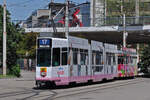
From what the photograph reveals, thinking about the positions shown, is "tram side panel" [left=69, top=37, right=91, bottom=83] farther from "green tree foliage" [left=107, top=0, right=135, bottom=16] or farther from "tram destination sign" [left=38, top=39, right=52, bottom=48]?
"green tree foliage" [left=107, top=0, right=135, bottom=16]

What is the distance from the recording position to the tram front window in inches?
830

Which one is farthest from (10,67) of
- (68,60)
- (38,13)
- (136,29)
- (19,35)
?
(38,13)

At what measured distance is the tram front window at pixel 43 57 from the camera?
21.1 metres

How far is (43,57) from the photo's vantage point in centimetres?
2127

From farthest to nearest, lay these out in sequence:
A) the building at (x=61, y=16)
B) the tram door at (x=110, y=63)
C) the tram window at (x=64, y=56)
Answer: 1. the building at (x=61, y=16)
2. the tram door at (x=110, y=63)
3. the tram window at (x=64, y=56)

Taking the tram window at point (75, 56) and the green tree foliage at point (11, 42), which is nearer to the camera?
the tram window at point (75, 56)

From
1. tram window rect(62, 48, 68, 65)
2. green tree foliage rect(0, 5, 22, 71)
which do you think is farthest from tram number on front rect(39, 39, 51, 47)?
green tree foliage rect(0, 5, 22, 71)

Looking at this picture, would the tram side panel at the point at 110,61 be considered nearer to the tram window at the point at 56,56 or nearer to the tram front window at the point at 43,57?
the tram window at the point at 56,56

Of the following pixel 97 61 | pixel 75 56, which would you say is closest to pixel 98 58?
pixel 97 61

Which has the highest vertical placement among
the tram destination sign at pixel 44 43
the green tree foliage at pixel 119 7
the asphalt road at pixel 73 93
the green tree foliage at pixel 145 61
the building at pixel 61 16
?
the green tree foliage at pixel 119 7

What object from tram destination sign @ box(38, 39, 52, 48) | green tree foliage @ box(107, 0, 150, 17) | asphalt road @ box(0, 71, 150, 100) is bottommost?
asphalt road @ box(0, 71, 150, 100)

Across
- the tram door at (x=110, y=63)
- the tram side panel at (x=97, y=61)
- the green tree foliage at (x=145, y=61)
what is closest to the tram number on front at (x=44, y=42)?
the tram side panel at (x=97, y=61)

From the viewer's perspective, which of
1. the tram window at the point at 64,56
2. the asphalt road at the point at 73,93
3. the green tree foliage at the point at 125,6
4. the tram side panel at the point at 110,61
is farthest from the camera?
the green tree foliage at the point at 125,6

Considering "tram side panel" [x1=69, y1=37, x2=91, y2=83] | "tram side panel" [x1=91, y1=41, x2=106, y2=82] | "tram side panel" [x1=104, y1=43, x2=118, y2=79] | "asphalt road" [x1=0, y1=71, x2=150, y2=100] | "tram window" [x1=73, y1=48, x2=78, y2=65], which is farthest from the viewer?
"tram side panel" [x1=104, y1=43, x2=118, y2=79]
